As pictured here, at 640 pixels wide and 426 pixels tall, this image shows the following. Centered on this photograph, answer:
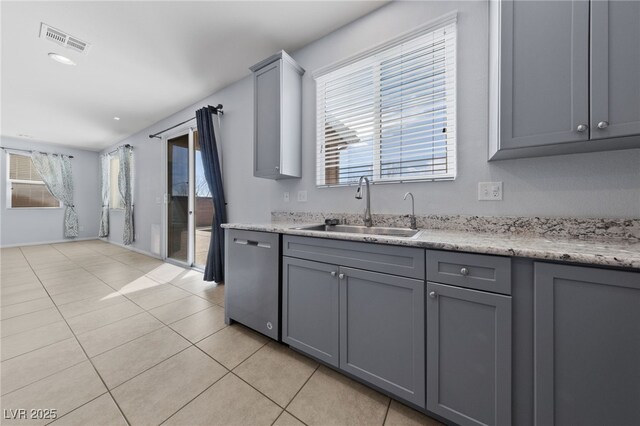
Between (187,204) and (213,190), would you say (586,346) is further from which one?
(187,204)

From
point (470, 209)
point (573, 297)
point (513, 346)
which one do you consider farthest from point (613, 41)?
point (513, 346)

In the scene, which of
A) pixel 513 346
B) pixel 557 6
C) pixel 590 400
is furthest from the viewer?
pixel 557 6

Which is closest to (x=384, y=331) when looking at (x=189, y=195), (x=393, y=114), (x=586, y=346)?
(x=586, y=346)

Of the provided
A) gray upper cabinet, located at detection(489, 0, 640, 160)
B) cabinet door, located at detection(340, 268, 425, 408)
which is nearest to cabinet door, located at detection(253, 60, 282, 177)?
cabinet door, located at detection(340, 268, 425, 408)

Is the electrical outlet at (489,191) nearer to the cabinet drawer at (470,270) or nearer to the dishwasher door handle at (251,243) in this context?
the cabinet drawer at (470,270)

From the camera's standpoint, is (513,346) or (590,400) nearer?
(590,400)

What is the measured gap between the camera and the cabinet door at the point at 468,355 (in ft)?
3.07

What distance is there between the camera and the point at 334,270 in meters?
1.38

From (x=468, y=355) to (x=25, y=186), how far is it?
30.1 ft

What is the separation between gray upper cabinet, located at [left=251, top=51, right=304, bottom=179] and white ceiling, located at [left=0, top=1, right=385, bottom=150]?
35 cm

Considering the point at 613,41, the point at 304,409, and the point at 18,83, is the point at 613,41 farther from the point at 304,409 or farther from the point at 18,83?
the point at 18,83

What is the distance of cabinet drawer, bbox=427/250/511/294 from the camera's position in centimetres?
93

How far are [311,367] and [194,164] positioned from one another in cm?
350

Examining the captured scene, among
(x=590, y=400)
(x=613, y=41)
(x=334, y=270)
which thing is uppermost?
(x=613, y=41)
